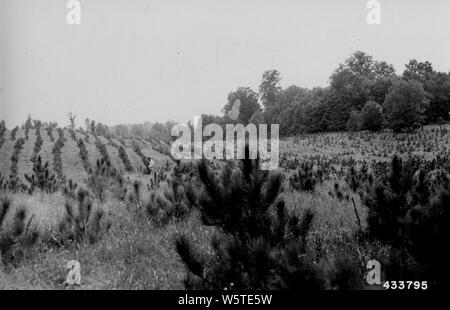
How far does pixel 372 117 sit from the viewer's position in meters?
34.3

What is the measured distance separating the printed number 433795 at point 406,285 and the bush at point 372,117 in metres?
34.5

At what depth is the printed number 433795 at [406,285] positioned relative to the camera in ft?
8.48

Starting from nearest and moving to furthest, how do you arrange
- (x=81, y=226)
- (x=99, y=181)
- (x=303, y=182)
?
(x=81, y=226)
(x=99, y=181)
(x=303, y=182)

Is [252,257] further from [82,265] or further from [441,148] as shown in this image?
[441,148]

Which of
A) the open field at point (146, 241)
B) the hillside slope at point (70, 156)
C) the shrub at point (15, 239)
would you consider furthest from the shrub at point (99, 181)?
the hillside slope at point (70, 156)

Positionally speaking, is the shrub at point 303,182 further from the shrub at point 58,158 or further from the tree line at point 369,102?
the tree line at point 369,102

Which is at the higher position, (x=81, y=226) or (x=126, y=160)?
(x=81, y=226)

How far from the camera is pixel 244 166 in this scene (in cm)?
309

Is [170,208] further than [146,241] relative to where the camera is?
Yes

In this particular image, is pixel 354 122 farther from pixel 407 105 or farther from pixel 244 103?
pixel 244 103

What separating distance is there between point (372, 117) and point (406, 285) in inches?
1364

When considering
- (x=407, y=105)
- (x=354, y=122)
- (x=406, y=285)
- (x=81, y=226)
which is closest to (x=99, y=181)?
(x=81, y=226)
